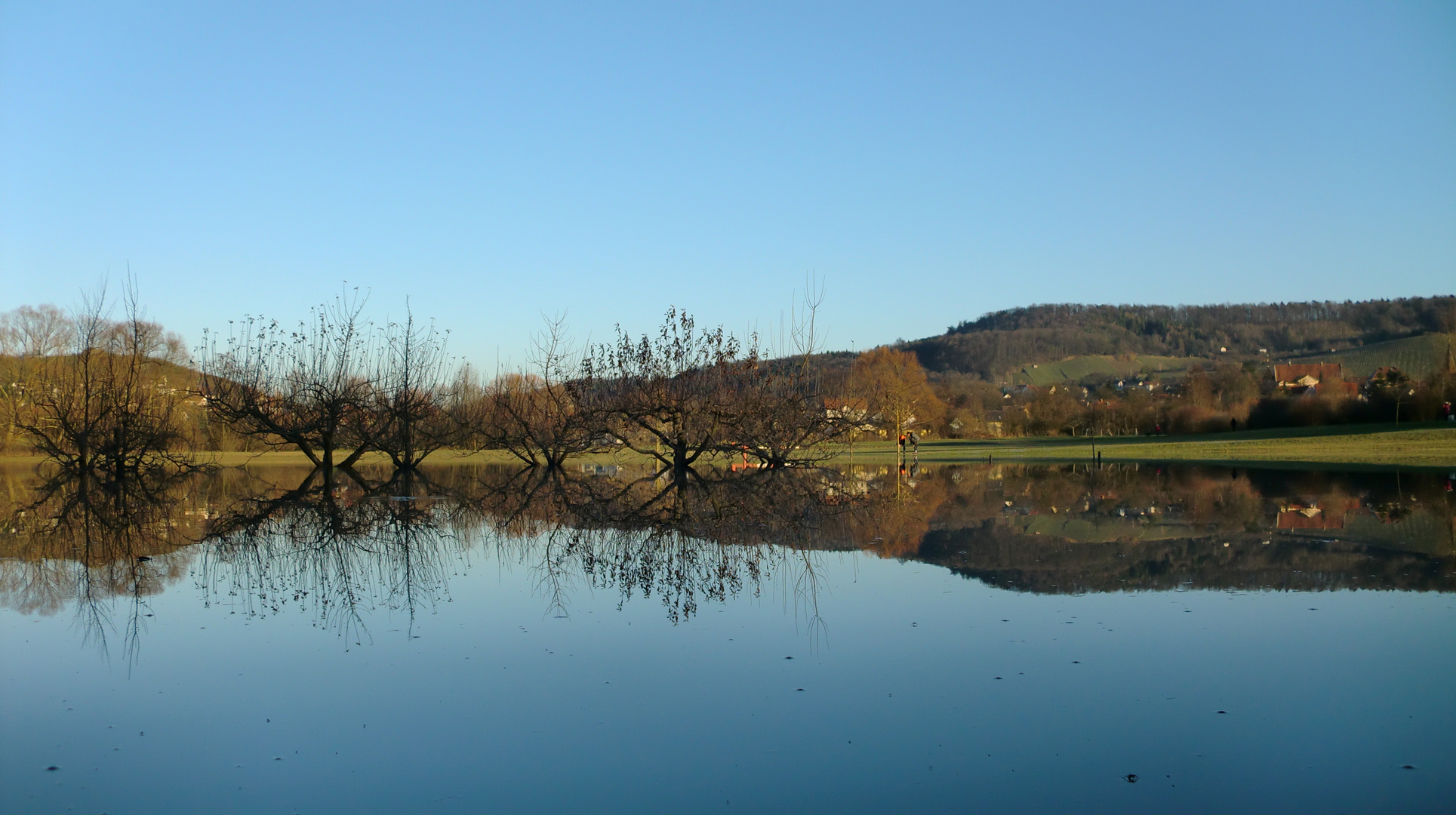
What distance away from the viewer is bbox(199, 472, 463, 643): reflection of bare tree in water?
7539 millimetres

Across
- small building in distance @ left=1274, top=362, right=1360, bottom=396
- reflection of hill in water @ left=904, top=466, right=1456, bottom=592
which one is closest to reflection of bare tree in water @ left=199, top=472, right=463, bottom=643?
reflection of hill in water @ left=904, top=466, right=1456, bottom=592

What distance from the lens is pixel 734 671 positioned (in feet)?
17.4

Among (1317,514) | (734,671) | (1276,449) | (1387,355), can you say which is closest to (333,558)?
(734,671)

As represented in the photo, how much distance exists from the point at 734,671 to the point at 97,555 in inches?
328

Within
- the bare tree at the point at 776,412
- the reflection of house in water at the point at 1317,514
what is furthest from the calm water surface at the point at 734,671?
the bare tree at the point at 776,412

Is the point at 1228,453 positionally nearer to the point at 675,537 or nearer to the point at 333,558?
the point at 675,537

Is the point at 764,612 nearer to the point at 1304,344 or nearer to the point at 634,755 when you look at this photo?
the point at 634,755

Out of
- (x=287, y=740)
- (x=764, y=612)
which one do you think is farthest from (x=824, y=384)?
→ (x=287, y=740)

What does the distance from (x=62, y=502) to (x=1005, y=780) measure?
18590 millimetres

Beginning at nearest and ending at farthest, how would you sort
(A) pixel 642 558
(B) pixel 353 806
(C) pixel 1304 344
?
(B) pixel 353 806
(A) pixel 642 558
(C) pixel 1304 344

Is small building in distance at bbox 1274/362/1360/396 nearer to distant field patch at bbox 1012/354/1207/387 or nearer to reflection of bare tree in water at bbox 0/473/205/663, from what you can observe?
distant field patch at bbox 1012/354/1207/387

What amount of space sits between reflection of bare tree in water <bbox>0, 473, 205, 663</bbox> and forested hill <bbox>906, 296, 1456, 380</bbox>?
122 metres

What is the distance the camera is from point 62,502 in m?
17.0

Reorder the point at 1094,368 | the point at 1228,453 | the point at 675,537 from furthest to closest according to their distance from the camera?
the point at 1094,368, the point at 1228,453, the point at 675,537
